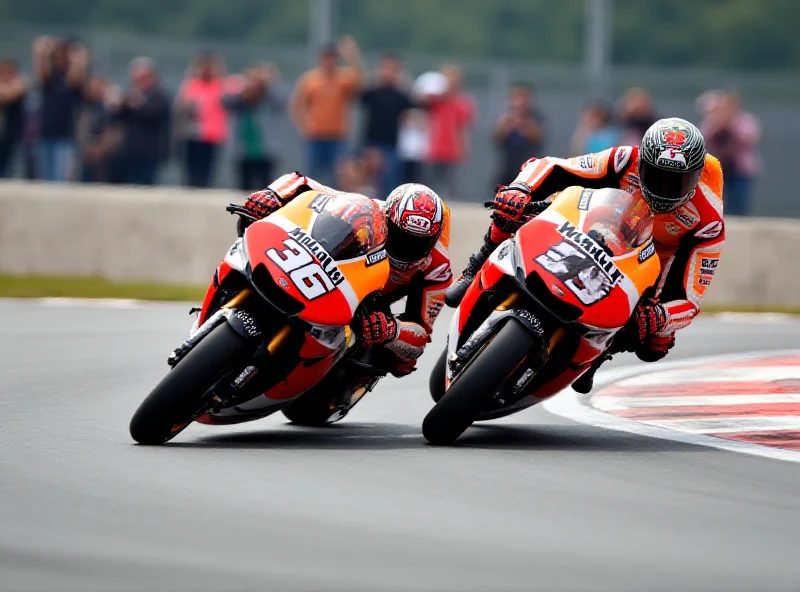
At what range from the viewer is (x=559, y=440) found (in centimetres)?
723

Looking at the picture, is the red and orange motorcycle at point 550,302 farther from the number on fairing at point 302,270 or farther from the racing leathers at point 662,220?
the number on fairing at point 302,270

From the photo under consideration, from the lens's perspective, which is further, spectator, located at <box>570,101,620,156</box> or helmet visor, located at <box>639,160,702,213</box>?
spectator, located at <box>570,101,620,156</box>

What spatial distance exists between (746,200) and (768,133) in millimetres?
5937

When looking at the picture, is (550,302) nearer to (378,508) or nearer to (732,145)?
(378,508)

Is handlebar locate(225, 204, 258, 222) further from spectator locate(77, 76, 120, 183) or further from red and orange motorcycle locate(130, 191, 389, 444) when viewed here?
spectator locate(77, 76, 120, 183)

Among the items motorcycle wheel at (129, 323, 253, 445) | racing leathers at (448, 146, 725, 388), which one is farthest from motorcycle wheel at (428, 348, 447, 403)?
motorcycle wheel at (129, 323, 253, 445)

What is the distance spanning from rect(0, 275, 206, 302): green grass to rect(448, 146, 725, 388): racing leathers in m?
6.85

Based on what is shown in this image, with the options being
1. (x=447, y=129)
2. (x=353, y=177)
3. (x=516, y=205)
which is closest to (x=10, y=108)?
(x=353, y=177)

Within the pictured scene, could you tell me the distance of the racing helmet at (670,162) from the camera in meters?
6.94

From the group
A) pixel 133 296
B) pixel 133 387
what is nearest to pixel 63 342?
pixel 133 387

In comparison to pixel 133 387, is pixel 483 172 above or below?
below

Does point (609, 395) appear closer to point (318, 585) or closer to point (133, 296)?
point (318, 585)

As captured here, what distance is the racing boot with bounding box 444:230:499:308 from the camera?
7715mm

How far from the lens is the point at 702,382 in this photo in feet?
31.3
